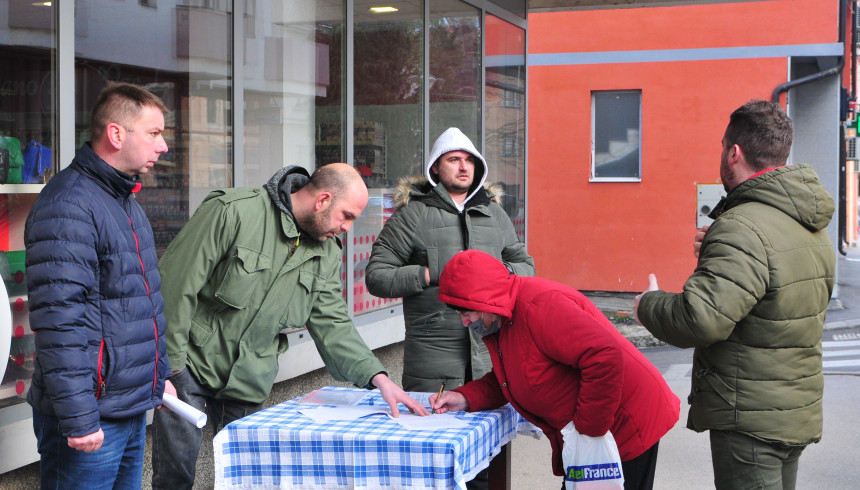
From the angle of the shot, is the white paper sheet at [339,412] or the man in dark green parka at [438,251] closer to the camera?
the white paper sheet at [339,412]

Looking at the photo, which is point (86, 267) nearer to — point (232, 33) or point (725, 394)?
point (725, 394)

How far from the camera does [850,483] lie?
5594 mm

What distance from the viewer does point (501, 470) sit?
11.8ft

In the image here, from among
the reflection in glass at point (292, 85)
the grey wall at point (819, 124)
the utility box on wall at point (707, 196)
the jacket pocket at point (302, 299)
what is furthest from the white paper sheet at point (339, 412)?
the grey wall at point (819, 124)

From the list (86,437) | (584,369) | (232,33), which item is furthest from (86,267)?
(232,33)

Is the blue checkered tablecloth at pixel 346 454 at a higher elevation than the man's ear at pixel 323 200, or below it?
below

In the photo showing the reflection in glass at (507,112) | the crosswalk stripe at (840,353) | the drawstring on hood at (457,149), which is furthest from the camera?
A: the crosswalk stripe at (840,353)

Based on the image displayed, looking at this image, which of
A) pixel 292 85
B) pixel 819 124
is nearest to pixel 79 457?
pixel 292 85

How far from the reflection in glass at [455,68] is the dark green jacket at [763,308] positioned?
4789mm

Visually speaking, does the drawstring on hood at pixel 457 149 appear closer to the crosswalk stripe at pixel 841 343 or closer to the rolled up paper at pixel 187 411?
the rolled up paper at pixel 187 411

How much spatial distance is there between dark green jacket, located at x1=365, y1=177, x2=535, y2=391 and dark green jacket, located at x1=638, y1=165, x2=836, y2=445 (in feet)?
4.62

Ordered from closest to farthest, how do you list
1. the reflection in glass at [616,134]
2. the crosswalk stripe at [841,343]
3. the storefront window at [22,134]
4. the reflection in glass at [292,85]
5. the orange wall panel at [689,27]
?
the storefront window at [22,134] < the reflection in glass at [292,85] < the crosswalk stripe at [841,343] < the orange wall panel at [689,27] < the reflection in glass at [616,134]

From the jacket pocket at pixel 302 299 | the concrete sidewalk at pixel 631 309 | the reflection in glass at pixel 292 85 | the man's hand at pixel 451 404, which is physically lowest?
the concrete sidewalk at pixel 631 309

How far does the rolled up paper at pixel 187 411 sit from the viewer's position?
2.92 m
